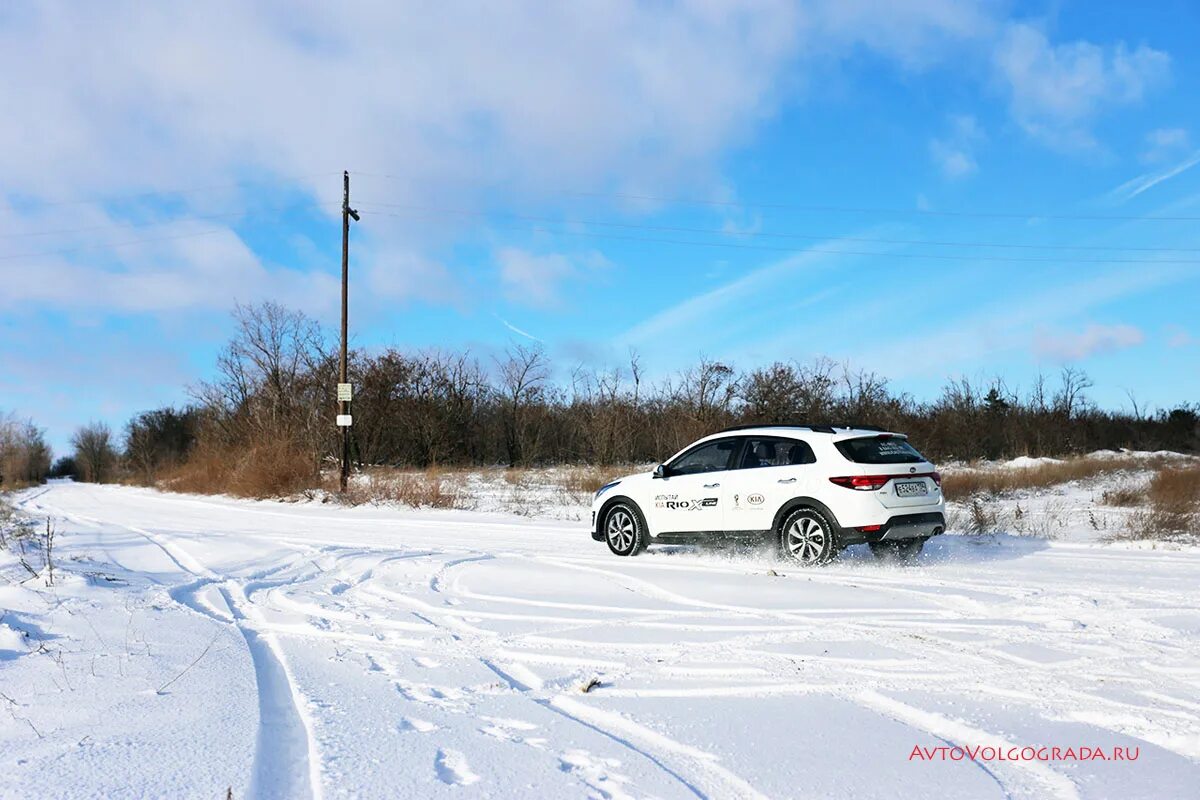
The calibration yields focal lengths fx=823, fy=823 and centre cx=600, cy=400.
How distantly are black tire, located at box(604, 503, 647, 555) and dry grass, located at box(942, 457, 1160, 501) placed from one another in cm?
911

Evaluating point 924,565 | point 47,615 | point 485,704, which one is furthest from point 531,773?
point 924,565

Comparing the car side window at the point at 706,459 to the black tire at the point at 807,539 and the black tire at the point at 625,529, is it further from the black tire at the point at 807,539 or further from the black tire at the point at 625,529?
the black tire at the point at 807,539

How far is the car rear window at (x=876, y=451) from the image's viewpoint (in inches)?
367

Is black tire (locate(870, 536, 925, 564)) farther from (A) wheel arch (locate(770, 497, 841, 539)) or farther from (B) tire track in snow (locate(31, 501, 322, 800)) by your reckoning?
(B) tire track in snow (locate(31, 501, 322, 800))

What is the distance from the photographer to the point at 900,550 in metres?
10.1

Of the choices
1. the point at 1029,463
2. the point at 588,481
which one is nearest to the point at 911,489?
the point at 588,481

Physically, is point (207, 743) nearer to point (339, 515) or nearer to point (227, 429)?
point (339, 515)

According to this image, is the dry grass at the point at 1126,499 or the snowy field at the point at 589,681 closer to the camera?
the snowy field at the point at 589,681

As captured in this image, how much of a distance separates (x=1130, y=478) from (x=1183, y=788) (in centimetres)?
2597

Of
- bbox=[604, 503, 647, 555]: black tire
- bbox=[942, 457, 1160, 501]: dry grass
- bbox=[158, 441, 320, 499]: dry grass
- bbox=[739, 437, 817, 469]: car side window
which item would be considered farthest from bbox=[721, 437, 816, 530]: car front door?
bbox=[158, 441, 320, 499]: dry grass

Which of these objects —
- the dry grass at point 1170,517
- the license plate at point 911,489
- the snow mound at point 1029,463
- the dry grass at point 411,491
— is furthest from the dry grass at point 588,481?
the snow mound at point 1029,463

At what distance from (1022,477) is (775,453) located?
51.3ft

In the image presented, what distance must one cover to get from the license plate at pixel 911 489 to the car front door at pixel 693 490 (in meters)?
2.04

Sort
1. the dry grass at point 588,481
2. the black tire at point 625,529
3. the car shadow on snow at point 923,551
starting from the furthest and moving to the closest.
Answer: the dry grass at point 588,481
the black tire at point 625,529
the car shadow on snow at point 923,551
